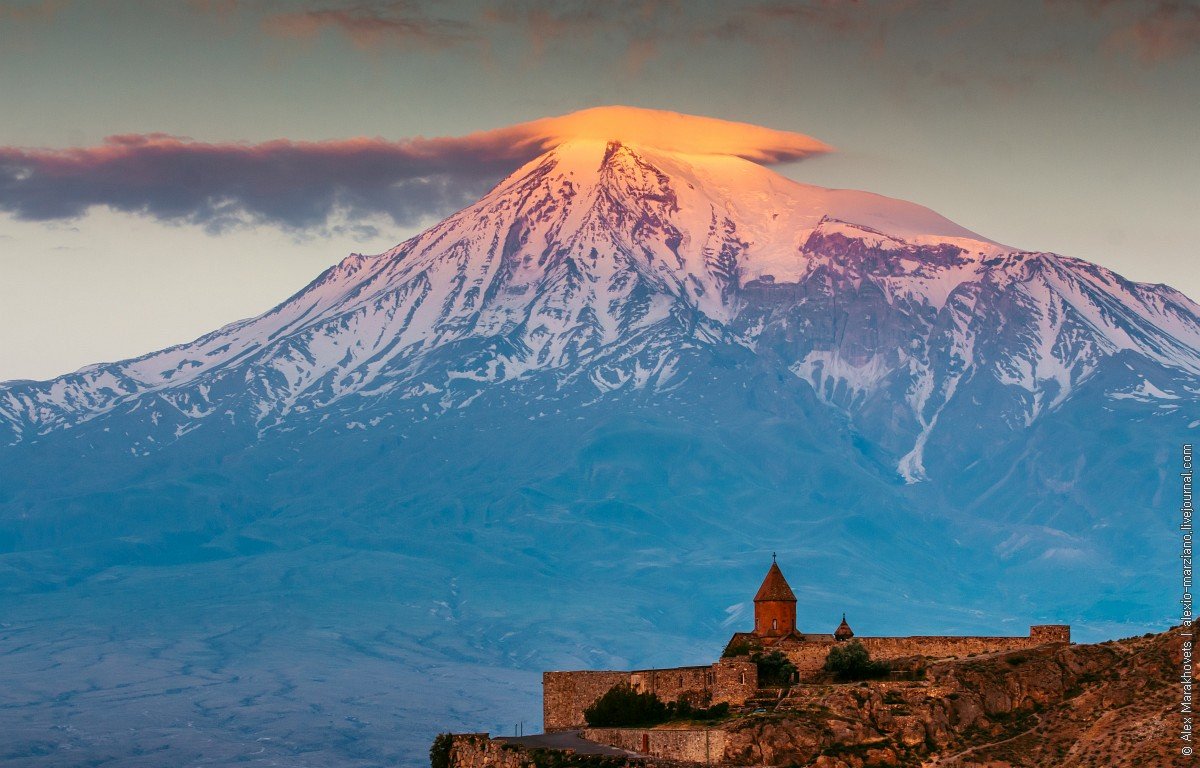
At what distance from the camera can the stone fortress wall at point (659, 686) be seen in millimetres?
85938

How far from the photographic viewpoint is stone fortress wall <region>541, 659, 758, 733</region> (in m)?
85.9

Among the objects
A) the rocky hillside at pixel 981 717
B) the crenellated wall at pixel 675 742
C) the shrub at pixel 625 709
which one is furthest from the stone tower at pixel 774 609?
the rocky hillside at pixel 981 717

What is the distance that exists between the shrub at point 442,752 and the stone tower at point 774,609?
526 inches

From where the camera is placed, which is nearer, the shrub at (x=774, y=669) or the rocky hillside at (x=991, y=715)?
the rocky hillside at (x=991, y=715)

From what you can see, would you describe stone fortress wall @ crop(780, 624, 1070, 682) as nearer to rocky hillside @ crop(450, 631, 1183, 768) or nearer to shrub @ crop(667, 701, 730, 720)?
rocky hillside @ crop(450, 631, 1183, 768)

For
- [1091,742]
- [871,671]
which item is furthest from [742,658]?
[1091,742]

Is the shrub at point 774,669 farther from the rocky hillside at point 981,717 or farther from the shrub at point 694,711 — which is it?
the rocky hillside at point 981,717

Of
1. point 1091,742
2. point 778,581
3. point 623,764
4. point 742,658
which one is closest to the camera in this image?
point 1091,742

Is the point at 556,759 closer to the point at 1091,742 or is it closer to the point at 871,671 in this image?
the point at 871,671

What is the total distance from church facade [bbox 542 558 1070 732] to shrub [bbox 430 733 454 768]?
4.11 meters

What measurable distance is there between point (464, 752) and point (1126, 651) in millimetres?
26411

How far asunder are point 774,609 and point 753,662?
7006 mm

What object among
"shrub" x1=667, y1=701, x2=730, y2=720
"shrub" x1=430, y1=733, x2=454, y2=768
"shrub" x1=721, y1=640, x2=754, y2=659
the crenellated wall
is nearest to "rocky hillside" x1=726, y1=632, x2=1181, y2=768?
the crenellated wall

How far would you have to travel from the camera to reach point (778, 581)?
310ft
